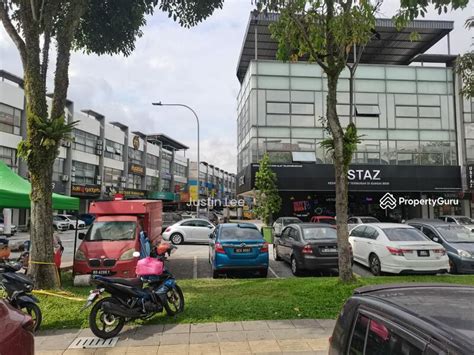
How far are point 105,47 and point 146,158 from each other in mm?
61013

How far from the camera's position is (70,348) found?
583 centimetres

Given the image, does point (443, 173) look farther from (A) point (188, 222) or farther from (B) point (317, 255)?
(B) point (317, 255)

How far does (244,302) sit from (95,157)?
5082cm

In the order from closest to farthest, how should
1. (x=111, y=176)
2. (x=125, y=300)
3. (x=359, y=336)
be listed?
(x=359, y=336)
(x=125, y=300)
(x=111, y=176)

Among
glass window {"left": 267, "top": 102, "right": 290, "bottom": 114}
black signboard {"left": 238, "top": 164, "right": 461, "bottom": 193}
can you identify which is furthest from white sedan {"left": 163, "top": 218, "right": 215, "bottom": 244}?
glass window {"left": 267, "top": 102, "right": 290, "bottom": 114}

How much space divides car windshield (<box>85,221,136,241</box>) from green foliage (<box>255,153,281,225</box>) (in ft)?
59.9

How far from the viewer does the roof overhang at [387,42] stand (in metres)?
33.2

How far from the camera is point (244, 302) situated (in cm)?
789

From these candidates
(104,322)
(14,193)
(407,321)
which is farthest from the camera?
(14,193)

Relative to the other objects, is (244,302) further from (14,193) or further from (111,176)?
(111,176)

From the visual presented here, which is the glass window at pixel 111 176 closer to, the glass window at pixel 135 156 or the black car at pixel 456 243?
the glass window at pixel 135 156

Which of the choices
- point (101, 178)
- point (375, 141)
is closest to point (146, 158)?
point (101, 178)

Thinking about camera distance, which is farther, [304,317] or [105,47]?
[105,47]
